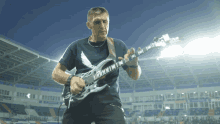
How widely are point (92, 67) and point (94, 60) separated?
3.9 inches

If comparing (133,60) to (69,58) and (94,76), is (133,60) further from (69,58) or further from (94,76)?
(69,58)

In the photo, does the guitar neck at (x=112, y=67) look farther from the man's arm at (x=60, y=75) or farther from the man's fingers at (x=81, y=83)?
the man's arm at (x=60, y=75)

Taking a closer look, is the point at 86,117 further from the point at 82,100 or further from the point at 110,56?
the point at 110,56

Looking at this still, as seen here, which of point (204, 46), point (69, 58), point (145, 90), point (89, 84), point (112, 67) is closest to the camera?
point (112, 67)

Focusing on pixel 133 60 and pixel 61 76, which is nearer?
pixel 133 60

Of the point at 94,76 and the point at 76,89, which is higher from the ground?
the point at 94,76

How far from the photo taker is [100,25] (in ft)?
7.70

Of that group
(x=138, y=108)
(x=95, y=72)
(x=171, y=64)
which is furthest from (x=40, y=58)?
(x=95, y=72)

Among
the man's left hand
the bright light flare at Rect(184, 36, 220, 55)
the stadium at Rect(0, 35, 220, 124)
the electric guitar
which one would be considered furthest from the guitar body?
the bright light flare at Rect(184, 36, 220, 55)

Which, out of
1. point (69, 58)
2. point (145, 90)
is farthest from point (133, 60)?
point (145, 90)

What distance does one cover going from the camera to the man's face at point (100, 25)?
2.33 meters

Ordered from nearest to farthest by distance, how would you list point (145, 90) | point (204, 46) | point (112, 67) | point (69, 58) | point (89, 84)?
point (112, 67), point (89, 84), point (69, 58), point (204, 46), point (145, 90)

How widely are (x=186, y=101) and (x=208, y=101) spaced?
4338 mm

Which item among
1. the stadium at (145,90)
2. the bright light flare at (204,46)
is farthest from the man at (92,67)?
the bright light flare at (204,46)
